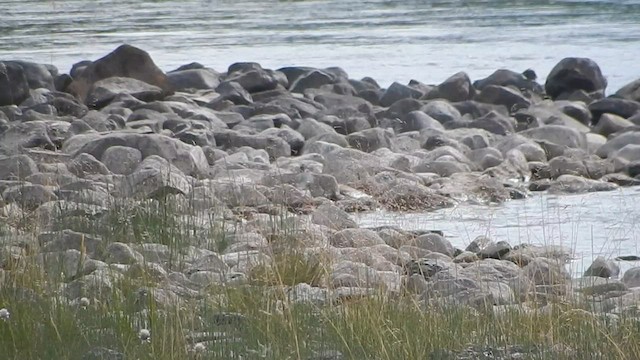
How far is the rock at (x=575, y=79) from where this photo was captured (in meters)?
19.0

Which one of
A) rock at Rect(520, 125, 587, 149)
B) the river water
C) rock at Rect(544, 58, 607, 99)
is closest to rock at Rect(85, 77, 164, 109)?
rock at Rect(520, 125, 587, 149)

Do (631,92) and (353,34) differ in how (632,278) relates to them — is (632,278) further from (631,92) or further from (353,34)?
(353,34)

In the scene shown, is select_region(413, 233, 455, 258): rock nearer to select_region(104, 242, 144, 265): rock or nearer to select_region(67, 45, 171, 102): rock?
select_region(104, 242, 144, 265): rock

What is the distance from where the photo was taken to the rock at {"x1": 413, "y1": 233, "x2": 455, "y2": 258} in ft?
28.8

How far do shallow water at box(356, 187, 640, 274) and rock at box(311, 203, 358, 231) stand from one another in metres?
0.44

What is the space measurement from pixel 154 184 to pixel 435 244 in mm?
2267

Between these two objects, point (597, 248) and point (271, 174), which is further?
point (271, 174)

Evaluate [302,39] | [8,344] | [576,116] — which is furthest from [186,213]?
[302,39]

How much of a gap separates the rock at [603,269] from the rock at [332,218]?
6.29ft

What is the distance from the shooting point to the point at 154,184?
9.88 m

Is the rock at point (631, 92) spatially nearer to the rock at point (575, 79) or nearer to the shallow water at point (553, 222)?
the rock at point (575, 79)

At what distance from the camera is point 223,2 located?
162 feet

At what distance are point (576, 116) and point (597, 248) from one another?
7.54 m

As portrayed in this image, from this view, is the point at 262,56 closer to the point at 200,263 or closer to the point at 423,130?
the point at 423,130
